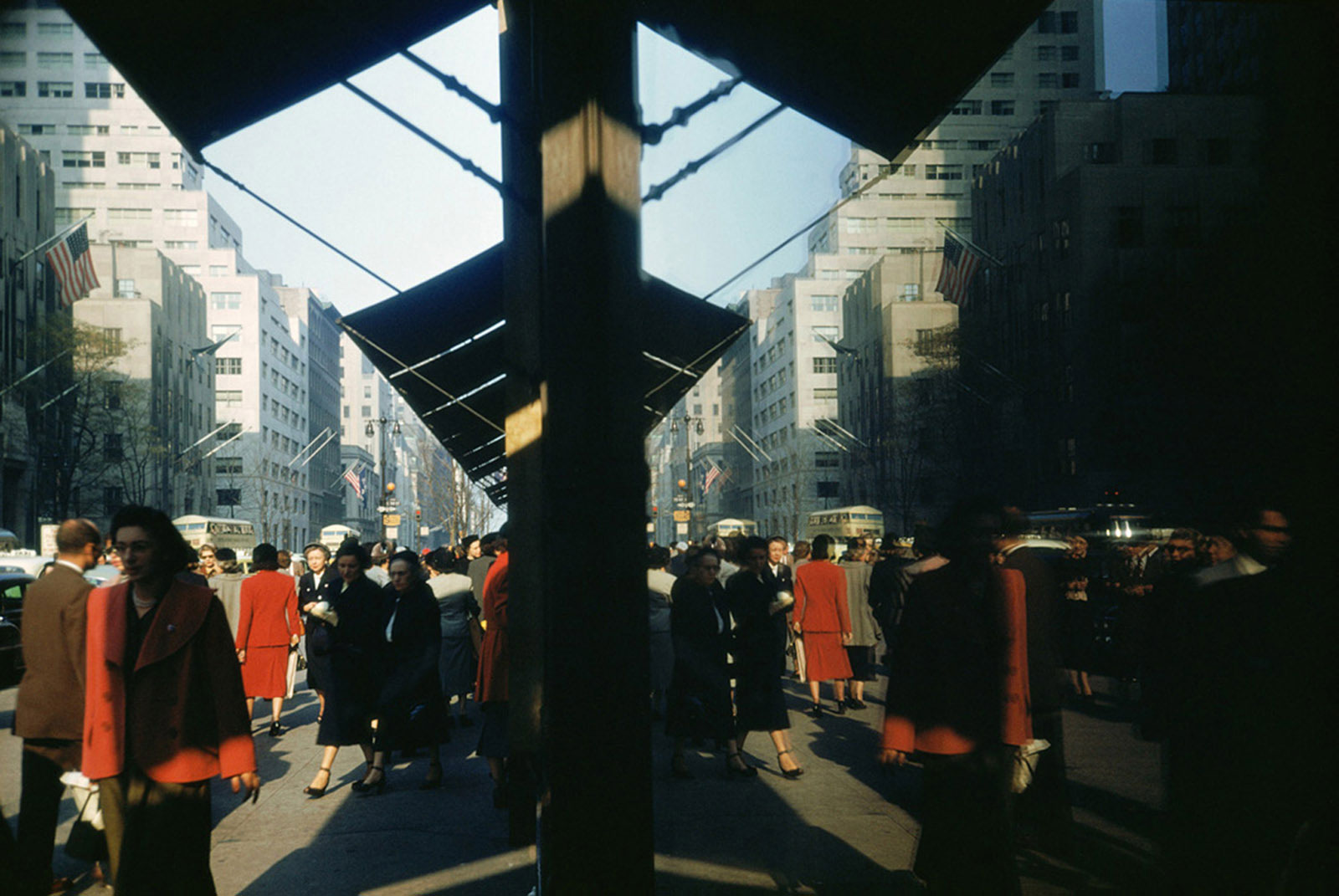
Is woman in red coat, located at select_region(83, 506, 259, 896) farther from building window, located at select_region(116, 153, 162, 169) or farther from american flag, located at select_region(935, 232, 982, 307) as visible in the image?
building window, located at select_region(116, 153, 162, 169)

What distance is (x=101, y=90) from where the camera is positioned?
78.1 m

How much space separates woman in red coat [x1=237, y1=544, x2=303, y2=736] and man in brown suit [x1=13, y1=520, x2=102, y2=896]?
543 centimetres

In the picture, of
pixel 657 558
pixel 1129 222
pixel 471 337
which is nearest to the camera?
pixel 471 337

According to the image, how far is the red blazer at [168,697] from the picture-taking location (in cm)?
410

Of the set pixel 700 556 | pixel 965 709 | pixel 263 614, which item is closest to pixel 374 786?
pixel 263 614

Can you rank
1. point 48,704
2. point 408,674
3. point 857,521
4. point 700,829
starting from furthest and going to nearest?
point 857,521 → point 408,674 → point 700,829 → point 48,704

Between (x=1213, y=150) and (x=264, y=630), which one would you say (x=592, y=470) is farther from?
(x=1213, y=150)

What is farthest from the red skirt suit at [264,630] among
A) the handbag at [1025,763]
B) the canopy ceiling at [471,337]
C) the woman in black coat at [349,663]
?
the handbag at [1025,763]

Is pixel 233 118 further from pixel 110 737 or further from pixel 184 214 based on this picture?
pixel 184 214

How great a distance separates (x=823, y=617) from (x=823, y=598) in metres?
0.20

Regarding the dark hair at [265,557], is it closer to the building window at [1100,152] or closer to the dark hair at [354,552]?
the dark hair at [354,552]

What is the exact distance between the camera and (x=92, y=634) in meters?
4.17

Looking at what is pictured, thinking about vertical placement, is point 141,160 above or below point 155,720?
above

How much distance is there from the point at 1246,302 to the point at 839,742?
91.2ft
